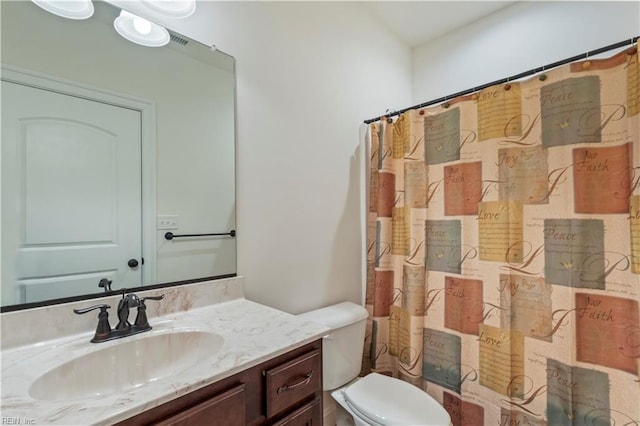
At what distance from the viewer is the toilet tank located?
57.2 inches

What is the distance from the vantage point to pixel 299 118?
5.21ft

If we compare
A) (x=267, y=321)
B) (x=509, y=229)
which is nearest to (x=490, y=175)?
(x=509, y=229)

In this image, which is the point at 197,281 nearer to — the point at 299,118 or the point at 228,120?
the point at 228,120

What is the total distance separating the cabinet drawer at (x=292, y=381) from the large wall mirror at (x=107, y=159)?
55cm

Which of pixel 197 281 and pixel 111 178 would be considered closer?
pixel 111 178

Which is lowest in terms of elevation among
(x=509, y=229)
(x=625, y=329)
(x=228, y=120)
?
(x=625, y=329)

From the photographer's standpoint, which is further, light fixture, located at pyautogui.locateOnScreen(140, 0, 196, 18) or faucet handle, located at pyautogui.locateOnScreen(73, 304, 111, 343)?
light fixture, located at pyautogui.locateOnScreen(140, 0, 196, 18)

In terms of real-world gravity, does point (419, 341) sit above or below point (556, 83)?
below

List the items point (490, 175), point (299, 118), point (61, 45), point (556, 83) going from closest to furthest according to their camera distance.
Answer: point (61, 45)
point (556, 83)
point (490, 175)
point (299, 118)

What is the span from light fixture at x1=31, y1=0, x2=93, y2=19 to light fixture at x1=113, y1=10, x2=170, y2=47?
8cm

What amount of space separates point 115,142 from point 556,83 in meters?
1.81

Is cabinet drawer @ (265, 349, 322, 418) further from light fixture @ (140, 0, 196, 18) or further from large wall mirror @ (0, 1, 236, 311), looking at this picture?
light fixture @ (140, 0, 196, 18)

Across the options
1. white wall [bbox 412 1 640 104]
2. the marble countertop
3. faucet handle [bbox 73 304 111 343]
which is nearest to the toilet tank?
the marble countertop

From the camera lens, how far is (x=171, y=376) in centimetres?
69
